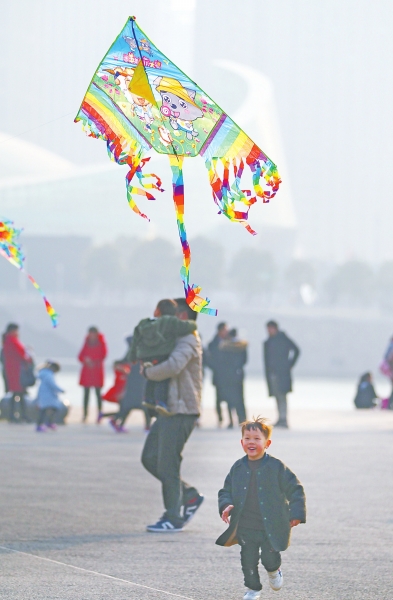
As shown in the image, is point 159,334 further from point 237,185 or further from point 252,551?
point 252,551

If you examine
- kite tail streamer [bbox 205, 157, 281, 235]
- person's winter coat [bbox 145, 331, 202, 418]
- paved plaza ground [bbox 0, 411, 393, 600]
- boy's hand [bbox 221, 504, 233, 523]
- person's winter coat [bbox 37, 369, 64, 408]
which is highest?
kite tail streamer [bbox 205, 157, 281, 235]

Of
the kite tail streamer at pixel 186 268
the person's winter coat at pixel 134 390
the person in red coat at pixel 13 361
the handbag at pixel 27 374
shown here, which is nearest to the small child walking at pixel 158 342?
the kite tail streamer at pixel 186 268

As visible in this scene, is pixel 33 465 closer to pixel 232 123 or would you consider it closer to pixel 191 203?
pixel 232 123

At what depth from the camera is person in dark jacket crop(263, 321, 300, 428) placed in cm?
1514

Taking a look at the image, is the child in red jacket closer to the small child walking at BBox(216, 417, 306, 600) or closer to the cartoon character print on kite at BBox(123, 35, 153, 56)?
the cartoon character print on kite at BBox(123, 35, 153, 56)

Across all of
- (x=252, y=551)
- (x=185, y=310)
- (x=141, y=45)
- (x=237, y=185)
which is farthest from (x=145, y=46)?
(x=252, y=551)

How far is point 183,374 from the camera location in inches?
254

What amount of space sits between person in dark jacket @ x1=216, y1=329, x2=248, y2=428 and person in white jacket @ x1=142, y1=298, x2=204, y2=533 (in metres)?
8.54

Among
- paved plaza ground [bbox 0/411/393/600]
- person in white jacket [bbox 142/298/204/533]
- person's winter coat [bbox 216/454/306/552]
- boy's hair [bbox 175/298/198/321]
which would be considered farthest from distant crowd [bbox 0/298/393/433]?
person's winter coat [bbox 216/454/306/552]

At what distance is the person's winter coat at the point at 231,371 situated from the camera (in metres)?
15.0

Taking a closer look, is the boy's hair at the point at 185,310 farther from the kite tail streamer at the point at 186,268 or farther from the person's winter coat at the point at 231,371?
the person's winter coat at the point at 231,371

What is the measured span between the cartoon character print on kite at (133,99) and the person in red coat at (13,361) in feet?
31.4

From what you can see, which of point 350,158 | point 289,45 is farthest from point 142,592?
point 289,45

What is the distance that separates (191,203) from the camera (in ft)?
354
